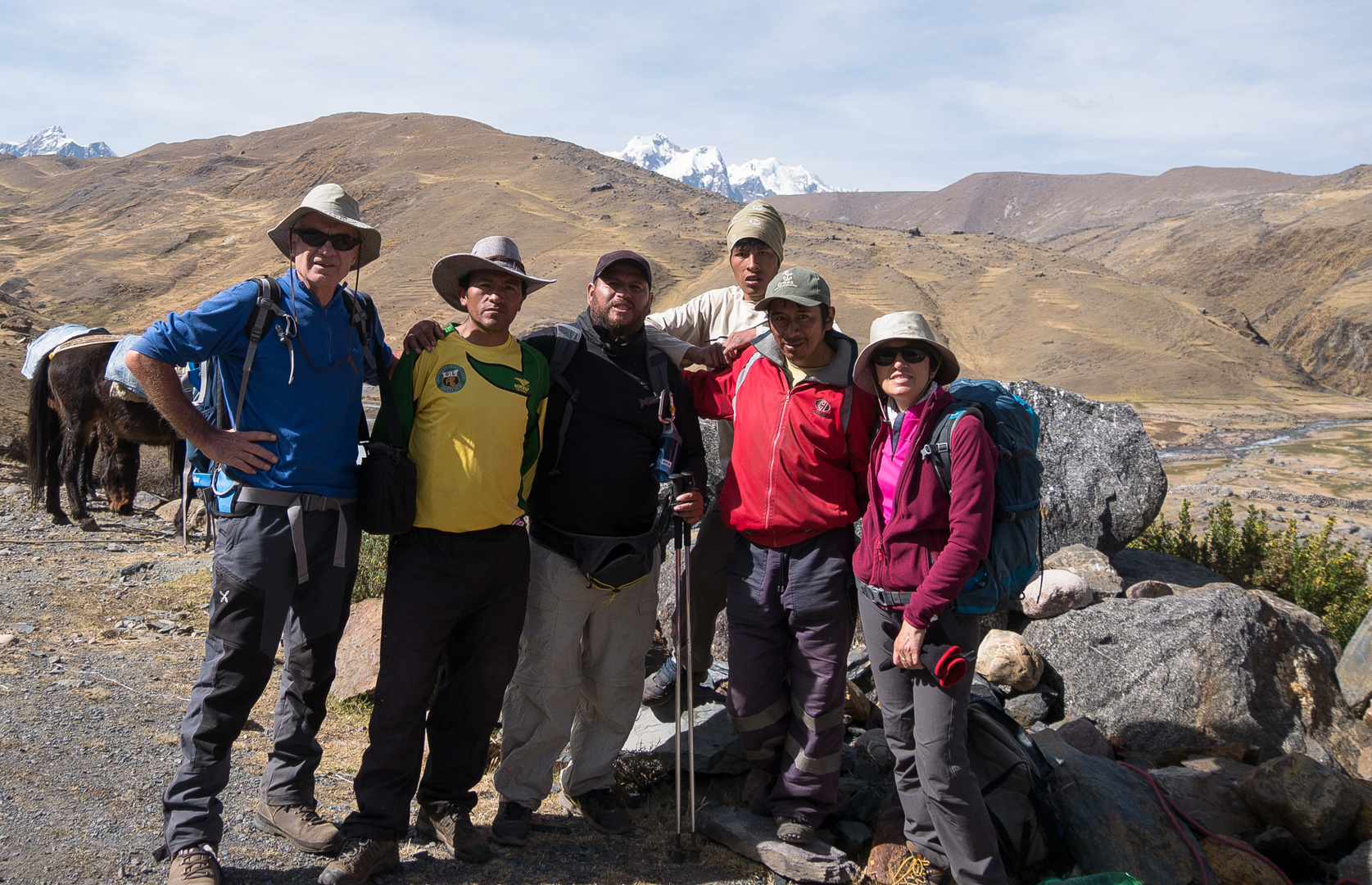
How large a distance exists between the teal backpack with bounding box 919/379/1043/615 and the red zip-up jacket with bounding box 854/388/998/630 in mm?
44

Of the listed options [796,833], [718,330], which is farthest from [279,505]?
[796,833]

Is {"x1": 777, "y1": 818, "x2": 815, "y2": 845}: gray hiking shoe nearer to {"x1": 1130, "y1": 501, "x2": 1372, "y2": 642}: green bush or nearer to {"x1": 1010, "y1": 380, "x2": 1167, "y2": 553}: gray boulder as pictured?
{"x1": 1010, "y1": 380, "x2": 1167, "y2": 553}: gray boulder

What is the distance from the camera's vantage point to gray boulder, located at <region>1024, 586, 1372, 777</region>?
5.04m

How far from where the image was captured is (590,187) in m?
62.9

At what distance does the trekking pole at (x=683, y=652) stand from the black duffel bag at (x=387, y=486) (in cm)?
111

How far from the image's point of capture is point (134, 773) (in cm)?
418

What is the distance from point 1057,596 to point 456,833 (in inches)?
165

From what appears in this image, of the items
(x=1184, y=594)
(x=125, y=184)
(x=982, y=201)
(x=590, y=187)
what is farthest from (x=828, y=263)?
(x=982, y=201)

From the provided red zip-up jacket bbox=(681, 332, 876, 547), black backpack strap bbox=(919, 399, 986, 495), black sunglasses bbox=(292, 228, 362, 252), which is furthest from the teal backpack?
black sunglasses bbox=(292, 228, 362, 252)

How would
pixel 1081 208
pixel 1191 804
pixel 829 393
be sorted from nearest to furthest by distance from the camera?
pixel 829 393, pixel 1191 804, pixel 1081 208

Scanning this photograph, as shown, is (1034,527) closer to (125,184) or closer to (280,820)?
(280,820)

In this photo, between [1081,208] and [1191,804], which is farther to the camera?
[1081,208]

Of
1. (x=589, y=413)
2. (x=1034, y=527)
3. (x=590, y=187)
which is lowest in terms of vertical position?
(x=1034, y=527)

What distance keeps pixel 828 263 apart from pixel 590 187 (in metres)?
22.4
